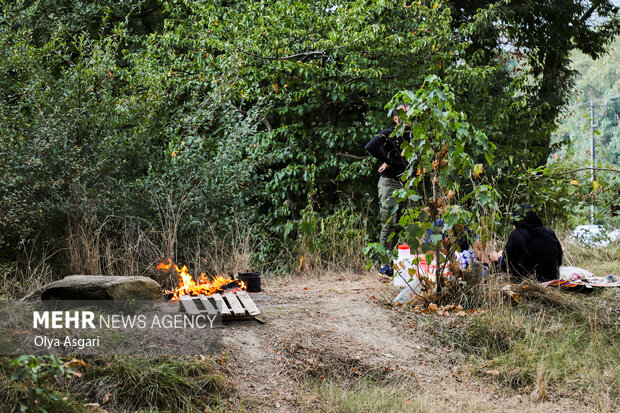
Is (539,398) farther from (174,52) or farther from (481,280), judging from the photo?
(174,52)

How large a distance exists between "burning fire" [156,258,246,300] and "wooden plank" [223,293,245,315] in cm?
44

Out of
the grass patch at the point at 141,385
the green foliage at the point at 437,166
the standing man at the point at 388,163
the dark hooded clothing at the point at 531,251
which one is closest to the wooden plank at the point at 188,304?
the grass patch at the point at 141,385

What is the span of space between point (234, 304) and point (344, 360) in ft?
3.66

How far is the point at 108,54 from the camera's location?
275 inches

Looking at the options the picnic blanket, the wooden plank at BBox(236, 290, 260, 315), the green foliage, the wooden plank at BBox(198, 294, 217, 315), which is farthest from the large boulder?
the picnic blanket

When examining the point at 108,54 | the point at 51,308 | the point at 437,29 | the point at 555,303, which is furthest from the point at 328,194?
the point at 51,308

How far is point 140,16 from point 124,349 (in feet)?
31.7

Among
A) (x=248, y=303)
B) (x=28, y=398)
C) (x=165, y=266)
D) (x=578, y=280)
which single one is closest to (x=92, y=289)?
(x=248, y=303)

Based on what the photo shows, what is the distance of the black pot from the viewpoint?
623 centimetres

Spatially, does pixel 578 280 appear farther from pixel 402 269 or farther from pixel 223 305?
pixel 223 305

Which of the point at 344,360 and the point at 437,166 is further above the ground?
the point at 437,166

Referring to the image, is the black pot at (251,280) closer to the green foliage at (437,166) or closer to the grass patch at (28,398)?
the green foliage at (437,166)

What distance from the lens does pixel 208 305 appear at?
16.6 ft

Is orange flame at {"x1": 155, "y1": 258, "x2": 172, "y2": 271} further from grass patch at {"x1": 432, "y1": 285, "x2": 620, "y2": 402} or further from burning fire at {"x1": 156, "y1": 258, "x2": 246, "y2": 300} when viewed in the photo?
grass patch at {"x1": 432, "y1": 285, "x2": 620, "y2": 402}
